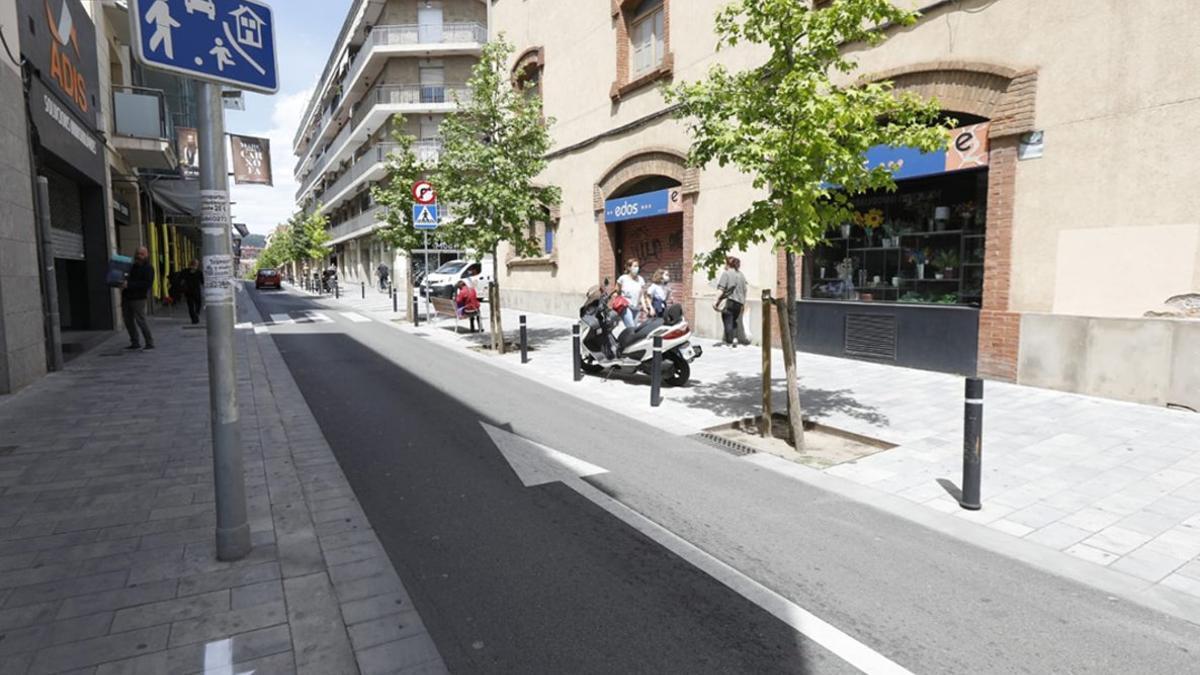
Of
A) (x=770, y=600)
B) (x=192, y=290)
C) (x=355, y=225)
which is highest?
(x=355, y=225)

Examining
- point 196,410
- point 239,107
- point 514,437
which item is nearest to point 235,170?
point 239,107

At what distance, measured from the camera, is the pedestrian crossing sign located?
52.9 feet

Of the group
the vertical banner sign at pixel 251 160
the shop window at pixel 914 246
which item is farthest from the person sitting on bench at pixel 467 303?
the vertical banner sign at pixel 251 160

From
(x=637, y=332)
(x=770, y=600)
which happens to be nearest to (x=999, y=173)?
(x=637, y=332)

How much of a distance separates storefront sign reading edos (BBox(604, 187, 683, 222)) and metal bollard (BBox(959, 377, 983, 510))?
34.6 feet

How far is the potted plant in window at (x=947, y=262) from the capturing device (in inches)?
384

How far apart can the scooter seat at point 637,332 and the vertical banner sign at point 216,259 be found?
21.1 feet

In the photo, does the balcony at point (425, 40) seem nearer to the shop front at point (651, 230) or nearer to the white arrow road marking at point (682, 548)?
the shop front at point (651, 230)

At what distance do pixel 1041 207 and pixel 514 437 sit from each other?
7.32 meters

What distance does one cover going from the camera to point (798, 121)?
223 inches

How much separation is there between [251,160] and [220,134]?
23.0 meters

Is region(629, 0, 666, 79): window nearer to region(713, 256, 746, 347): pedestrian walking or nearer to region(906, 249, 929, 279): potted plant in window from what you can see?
region(713, 256, 746, 347): pedestrian walking

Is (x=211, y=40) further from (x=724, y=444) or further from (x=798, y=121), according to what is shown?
(x=724, y=444)

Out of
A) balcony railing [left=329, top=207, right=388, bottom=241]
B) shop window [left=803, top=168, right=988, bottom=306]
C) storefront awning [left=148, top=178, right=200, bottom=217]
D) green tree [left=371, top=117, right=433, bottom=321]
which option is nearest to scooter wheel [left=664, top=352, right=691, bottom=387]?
shop window [left=803, top=168, right=988, bottom=306]
